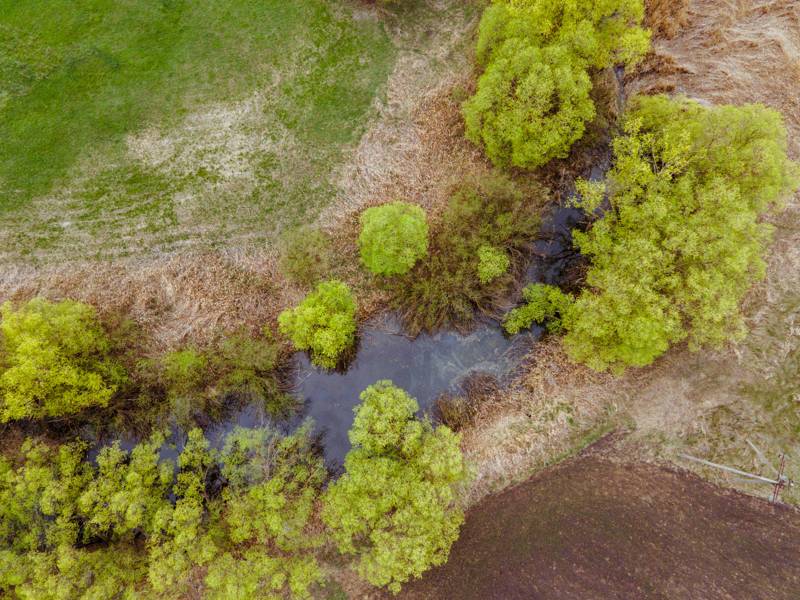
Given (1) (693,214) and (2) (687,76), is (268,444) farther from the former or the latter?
(2) (687,76)

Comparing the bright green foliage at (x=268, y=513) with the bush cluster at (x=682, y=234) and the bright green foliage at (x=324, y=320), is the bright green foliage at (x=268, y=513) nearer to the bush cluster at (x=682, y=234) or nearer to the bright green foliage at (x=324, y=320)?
the bright green foliage at (x=324, y=320)

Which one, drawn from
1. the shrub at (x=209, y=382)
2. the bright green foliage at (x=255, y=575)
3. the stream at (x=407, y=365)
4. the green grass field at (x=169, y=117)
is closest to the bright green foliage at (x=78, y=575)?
the bright green foliage at (x=255, y=575)

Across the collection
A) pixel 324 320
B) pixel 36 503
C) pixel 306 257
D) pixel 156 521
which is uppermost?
pixel 306 257

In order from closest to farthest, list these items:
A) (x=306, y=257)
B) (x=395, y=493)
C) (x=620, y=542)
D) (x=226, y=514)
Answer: (x=395, y=493), (x=620, y=542), (x=226, y=514), (x=306, y=257)

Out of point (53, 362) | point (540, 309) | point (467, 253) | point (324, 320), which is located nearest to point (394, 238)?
point (467, 253)

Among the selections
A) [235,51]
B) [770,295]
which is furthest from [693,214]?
[235,51]

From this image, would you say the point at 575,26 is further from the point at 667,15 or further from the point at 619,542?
the point at 619,542
